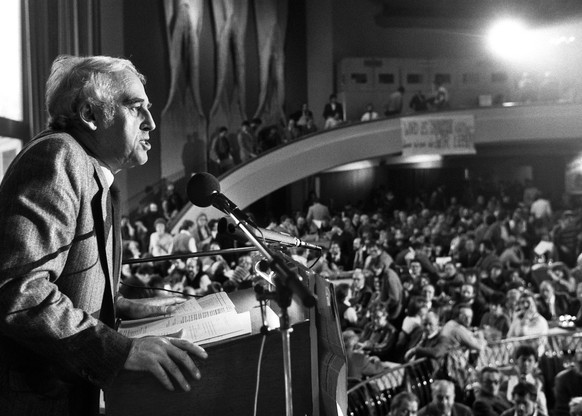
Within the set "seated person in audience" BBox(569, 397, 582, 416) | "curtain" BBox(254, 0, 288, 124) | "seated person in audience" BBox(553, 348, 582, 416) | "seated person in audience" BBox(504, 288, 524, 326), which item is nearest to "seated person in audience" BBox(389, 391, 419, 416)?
"seated person in audience" BBox(569, 397, 582, 416)

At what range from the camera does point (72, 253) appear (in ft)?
4.38

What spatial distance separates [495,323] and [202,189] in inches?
257

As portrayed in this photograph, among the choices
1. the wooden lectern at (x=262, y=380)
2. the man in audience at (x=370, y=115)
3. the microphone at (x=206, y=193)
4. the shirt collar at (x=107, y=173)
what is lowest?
the wooden lectern at (x=262, y=380)

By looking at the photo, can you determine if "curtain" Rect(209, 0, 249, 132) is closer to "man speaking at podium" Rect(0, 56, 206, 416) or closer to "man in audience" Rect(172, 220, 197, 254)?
"man in audience" Rect(172, 220, 197, 254)

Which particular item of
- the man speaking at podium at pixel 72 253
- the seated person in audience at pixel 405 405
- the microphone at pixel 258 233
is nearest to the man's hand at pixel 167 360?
the man speaking at podium at pixel 72 253

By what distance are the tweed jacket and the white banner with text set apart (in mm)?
12891

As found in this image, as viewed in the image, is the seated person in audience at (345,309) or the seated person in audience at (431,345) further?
the seated person in audience at (345,309)

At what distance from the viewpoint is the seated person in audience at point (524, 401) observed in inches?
217

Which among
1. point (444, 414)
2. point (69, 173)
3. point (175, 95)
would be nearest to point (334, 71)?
point (175, 95)

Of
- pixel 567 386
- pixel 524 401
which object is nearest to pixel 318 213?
pixel 567 386

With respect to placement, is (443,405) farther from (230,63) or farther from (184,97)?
(230,63)

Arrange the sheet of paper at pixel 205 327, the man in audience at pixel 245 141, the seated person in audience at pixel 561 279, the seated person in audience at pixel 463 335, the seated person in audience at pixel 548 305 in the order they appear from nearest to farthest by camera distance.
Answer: the sheet of paper at pixel 205 327 → the seated person in audience at pixel 463 335 → the seated person in audience at pixel 548 305 → the seated person in audience at pixel 561 279 → the man in audience at pixel 245 141

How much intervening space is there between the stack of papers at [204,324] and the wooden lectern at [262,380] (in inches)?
3.4

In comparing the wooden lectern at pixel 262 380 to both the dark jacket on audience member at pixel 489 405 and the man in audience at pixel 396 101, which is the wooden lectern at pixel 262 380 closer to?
the dark jacket on audience member at pixel 489 405
